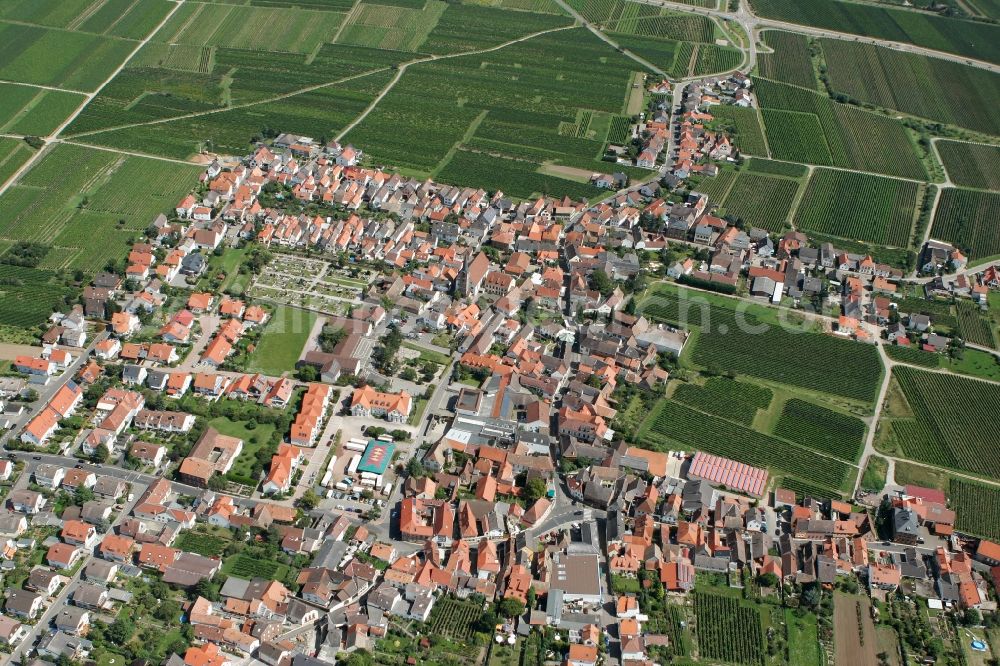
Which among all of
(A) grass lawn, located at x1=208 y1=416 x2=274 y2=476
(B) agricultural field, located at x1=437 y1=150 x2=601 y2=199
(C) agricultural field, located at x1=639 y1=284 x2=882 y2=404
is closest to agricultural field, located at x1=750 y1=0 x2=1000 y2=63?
(B) agricultural field, located at x1=437 y1=150 x2=601 y2=199

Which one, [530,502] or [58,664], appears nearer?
[58,664]

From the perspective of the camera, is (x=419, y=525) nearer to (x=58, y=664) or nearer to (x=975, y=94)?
(x=58, y=664)

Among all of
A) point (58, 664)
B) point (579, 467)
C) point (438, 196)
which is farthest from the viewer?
point (438, 196)

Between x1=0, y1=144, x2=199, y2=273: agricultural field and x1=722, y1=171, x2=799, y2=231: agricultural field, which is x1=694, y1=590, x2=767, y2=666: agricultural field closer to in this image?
x1=722, y1=171, x2=799, y2=231: agricultural field

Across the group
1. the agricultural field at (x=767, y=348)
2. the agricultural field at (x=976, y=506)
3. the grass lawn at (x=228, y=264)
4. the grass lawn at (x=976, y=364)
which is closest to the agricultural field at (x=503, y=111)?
the agricultural field at (x=767, y=348)

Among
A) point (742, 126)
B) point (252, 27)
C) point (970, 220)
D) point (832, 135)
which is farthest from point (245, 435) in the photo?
point (252, 27)

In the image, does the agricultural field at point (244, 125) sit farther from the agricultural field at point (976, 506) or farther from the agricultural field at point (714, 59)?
the agricultural field at point (976, 506)

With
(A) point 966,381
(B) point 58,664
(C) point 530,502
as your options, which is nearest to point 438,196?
(C) point 530,502
